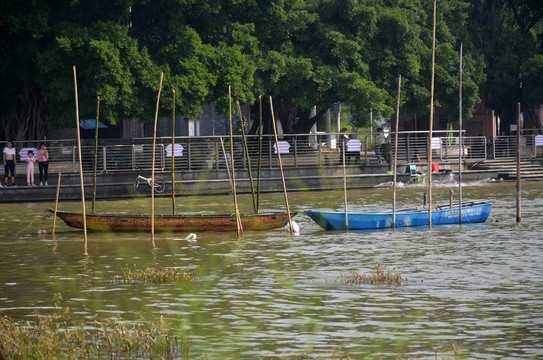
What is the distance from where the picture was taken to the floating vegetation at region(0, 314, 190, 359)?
12578mm

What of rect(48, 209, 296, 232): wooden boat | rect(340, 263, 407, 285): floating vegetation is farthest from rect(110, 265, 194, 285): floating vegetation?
rect(48, 209, 296, 232): wooden boat

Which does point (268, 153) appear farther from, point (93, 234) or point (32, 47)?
point (93, 234)

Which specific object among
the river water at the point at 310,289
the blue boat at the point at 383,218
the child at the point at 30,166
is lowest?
the river water at the point at 310,289

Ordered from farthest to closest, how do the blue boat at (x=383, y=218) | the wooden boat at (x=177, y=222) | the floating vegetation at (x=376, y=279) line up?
the blue boat at (x=383, y=218) → the wooden boat at (x=177, y=222) → the floating vegetation at (x=376, y=279)

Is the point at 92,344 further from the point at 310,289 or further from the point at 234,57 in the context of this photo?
the point at 234,57

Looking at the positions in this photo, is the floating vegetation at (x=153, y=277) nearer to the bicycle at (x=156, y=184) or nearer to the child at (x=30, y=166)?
A: the bicycle at (x=156, y=184)

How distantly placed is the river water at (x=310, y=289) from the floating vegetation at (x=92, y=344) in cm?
49

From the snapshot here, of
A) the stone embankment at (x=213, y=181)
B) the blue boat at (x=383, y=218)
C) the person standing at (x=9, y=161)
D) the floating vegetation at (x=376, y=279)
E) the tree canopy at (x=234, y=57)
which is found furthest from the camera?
the tree canopy at (x=234, y=57)

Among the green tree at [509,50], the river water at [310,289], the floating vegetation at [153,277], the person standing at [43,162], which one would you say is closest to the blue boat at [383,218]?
the river water at [310,289]

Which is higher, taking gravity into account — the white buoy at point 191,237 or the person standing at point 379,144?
the person standing at point 379,144

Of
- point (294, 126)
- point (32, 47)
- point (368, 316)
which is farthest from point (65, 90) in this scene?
point (368, 316)

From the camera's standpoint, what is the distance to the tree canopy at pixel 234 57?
42344 mm

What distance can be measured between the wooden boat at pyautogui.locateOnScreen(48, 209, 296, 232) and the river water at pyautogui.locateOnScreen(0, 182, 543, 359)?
13.1 inches

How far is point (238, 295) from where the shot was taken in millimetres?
18344
